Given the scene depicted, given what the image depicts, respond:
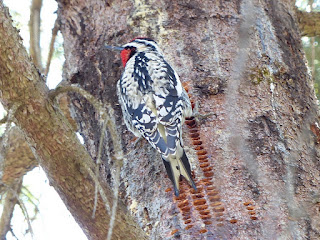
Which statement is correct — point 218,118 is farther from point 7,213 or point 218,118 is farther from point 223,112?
point 7,213

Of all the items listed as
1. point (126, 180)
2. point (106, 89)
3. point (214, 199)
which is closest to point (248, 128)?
point (214, 199)

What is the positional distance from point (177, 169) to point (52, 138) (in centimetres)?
68

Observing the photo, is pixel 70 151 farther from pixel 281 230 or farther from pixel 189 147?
pixel 281 230

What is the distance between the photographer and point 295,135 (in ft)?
8.89

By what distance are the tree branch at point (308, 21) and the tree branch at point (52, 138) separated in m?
2.37

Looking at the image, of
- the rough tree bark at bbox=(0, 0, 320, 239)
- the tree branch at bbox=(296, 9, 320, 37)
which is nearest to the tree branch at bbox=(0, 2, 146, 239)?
the rough tree bark at bbox=(0, 0, 320, 239)

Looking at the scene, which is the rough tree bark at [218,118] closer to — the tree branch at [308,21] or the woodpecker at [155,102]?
the woodpecker at [155,102]

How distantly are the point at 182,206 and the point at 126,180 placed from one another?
41 cm

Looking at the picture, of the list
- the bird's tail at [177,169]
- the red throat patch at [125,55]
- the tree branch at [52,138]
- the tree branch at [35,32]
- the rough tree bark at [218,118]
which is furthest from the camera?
the tree branch at [35,32]

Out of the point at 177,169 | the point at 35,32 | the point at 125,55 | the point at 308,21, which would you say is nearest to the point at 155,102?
the point at 125,55

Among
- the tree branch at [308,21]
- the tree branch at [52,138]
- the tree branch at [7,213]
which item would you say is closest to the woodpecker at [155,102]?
the tree branch at [52,138]

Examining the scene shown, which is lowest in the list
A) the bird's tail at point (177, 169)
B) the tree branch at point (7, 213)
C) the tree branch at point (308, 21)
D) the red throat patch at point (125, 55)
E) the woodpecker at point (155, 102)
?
the bird's tail at point (177, 169)

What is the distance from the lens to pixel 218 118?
2.65m

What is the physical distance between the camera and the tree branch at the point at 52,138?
1.97 meters
